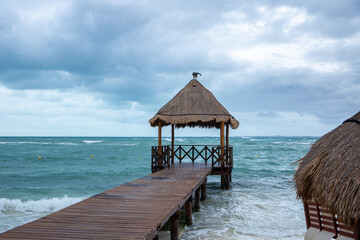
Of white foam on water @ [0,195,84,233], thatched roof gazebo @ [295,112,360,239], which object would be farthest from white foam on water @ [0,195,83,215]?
thatched roof gazebo @ [295,112,360,239]

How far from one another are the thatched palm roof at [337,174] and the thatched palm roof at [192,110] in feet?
21.3

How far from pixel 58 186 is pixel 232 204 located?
1069cm

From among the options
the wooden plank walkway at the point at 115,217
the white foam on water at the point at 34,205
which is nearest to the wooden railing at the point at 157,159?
the white foam on water at the point at 34,205

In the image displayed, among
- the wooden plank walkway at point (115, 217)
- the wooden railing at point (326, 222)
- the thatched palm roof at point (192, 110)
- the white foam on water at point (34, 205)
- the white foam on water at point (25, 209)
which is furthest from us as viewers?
the white foam on water at point (34, 205)

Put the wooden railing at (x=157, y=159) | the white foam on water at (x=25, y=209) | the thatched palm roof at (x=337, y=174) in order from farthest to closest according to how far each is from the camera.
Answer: the wooden railing at (x=157, y=159)
the white foam on water at (x=25, y=209)
the thatched palm roof at (x=337, y=174)

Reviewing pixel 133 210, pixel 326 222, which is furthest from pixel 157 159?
pixel 326 222

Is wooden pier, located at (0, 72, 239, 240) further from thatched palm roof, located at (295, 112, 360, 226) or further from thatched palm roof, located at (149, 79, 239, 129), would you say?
thatched palm roof, located at (295, 112, 360, 226)

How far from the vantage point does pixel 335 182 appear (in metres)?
4.10

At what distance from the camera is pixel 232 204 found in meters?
11.2

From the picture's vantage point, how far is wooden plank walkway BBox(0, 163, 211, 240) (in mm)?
4184

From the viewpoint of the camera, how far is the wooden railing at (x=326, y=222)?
160 inches

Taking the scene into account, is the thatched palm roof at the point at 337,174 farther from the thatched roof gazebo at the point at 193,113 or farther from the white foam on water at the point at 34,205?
the white foam on water at the point at 34,205

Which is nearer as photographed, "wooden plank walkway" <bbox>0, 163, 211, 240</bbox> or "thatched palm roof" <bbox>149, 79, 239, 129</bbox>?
"wooden plank walkway" <bbox>0, 163, 211, 240</bbox>

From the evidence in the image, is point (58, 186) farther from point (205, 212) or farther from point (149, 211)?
point (149, 211)
